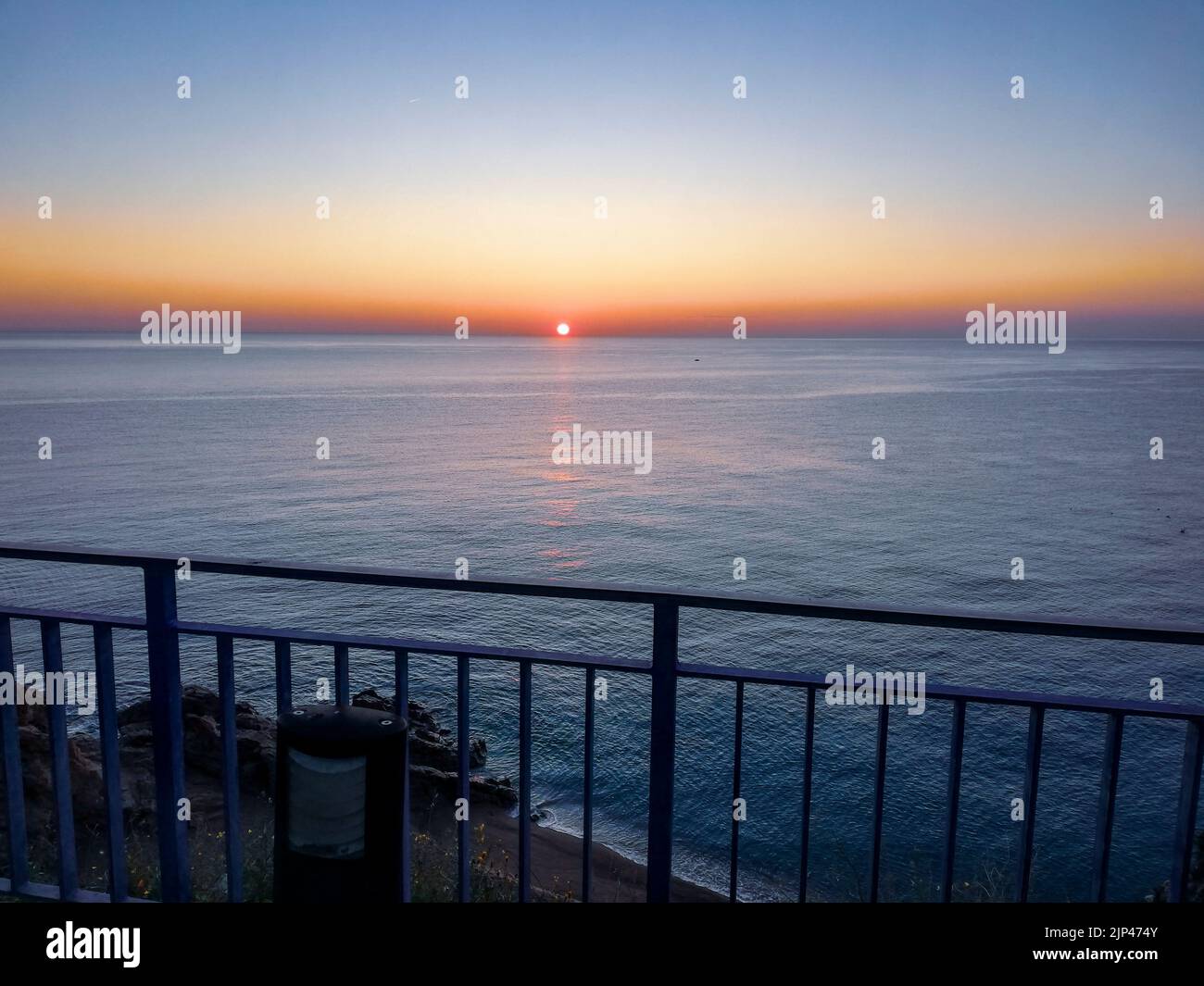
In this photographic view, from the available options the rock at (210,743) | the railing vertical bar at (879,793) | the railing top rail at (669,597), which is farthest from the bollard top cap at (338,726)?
the rock at (210,743)

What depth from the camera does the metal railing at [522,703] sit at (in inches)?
115

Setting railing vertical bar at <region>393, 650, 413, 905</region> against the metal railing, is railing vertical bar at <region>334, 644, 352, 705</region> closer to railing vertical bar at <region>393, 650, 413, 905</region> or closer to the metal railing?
the metal railing

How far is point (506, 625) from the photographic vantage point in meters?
27.9

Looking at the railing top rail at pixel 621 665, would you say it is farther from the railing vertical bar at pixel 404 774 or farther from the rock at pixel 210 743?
the rock at pixel 210 743

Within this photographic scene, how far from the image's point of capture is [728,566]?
3491 cm

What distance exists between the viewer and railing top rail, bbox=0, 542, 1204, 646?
2.72 metres

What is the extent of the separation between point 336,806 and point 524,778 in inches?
31.7

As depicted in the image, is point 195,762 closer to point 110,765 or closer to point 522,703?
point 110,765

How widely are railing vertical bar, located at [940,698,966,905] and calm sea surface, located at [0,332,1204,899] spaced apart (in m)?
0.65

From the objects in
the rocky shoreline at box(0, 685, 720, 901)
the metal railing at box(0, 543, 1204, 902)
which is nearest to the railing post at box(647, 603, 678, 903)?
the metal railing at box(0, 543, 1204, 902)

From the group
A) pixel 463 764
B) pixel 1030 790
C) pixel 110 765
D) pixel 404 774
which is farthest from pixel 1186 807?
pixel 110 765

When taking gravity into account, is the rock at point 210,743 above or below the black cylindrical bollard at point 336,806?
below

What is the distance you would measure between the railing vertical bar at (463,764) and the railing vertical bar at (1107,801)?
2109mm
